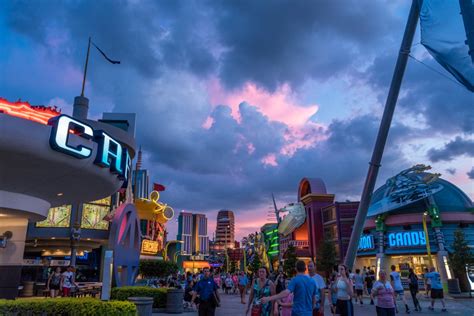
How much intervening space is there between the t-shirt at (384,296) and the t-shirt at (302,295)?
3762 millimetres

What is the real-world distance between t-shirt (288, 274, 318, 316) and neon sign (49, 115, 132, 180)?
8645 millimetres

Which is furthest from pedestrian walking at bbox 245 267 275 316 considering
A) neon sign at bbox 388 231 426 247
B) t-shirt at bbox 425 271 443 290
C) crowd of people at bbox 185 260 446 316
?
neon sign at bbox 388 231 426 247

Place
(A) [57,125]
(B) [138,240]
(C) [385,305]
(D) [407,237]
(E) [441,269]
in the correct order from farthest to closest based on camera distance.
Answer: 1. (D) [407,237]
2. (E) [441,269]
3. (B) [138,240]
4. (A) [57,125]
5. (C) [385,305]

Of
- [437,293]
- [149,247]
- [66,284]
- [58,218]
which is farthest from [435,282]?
[149,247]

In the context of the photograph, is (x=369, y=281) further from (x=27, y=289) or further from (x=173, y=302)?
(x=27, y=289)

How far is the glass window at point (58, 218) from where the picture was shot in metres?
36.3

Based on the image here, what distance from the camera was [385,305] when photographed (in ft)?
30.3

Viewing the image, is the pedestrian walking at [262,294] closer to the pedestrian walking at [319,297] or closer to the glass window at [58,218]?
the pedestrian walking at [319,297]

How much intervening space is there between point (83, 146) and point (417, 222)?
36161 mm

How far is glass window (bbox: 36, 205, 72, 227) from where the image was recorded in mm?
36281

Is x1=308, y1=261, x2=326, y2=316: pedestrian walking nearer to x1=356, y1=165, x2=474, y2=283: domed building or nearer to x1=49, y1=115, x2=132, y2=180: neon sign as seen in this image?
x1=49, y1=115, x2=132, y2=180: neon sign

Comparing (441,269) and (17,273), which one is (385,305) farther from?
(441,269)

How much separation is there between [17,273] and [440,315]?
56.7 feet

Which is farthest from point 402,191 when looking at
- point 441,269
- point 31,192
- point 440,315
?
point 31,192
